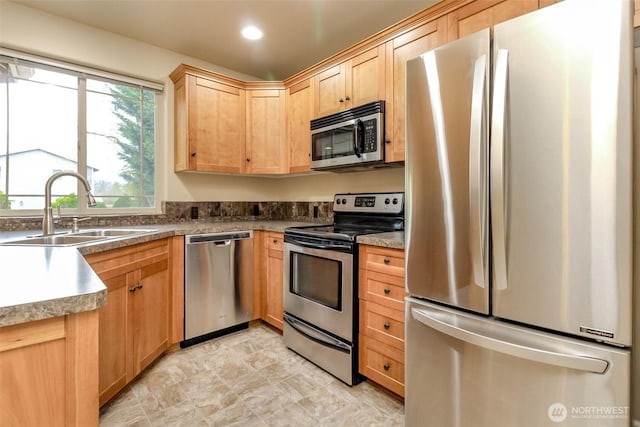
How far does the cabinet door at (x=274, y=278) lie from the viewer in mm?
2617

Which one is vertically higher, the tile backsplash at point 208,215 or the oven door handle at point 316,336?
the tile backsplash at point 208,215

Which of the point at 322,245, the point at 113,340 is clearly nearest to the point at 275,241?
the point at 322,245

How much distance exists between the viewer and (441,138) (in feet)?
4.33

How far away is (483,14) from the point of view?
5.56 feet

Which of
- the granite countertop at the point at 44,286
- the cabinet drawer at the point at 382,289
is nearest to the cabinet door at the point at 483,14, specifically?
the cabinet drawer at the point at 382,289

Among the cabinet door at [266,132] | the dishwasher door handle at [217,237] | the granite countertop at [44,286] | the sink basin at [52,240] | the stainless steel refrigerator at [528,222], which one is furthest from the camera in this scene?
the cabinet door at [266,132]

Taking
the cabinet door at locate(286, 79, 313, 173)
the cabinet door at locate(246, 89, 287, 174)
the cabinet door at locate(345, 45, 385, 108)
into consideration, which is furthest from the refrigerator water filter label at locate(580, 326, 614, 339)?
the cabinet door at locate(246, 89, 287, 174)

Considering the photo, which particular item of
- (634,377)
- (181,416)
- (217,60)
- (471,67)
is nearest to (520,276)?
(634,377)

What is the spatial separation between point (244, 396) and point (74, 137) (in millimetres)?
2389

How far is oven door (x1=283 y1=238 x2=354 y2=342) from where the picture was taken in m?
1.94

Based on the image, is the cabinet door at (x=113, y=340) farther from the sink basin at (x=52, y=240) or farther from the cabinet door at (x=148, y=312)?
the sink basin at (x=52, y=240)

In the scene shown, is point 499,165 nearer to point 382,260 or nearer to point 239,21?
point 382,260

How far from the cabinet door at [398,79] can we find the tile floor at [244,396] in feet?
4.98

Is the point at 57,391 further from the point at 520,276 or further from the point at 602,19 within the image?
the point at 602,19
